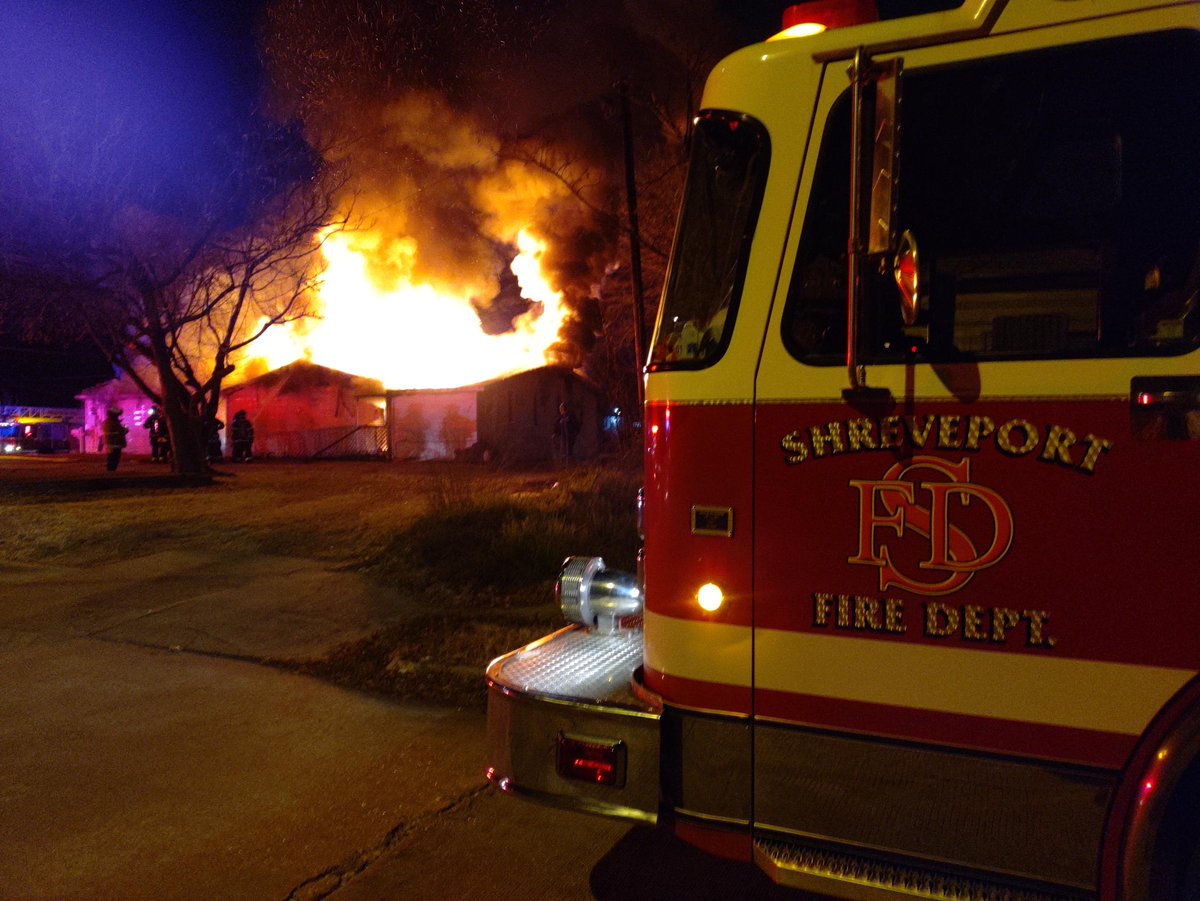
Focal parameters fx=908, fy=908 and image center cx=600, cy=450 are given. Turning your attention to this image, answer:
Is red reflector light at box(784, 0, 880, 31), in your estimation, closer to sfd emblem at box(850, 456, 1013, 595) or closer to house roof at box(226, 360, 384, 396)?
sfd emblem at box(850, 456, 1013, 595)

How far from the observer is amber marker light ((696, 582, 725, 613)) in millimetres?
2504

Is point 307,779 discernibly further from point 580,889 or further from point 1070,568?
point 1070,568

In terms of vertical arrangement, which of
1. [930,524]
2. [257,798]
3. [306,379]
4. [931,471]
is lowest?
[257,798]

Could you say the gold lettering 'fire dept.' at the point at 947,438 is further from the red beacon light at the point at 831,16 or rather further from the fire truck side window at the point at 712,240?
the red beacon light at the point at 831,16

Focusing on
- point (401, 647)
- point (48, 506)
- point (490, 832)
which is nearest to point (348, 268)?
point (48, 506)

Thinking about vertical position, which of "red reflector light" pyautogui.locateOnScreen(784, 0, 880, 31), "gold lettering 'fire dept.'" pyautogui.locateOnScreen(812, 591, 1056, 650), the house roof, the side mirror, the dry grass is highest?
the house roof

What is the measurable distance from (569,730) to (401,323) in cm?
3266

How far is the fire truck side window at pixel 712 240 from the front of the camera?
98.0 inches

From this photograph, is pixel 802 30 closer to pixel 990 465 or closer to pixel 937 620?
pixel 990 465

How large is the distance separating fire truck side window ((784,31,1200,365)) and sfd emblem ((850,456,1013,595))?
0.30 metres

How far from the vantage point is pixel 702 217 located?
2557 millimetres

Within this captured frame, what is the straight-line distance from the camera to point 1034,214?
2389mm

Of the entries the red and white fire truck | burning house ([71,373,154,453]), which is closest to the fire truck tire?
the red and white fire truck

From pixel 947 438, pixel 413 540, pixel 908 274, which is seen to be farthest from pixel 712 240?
pixel 413 540
